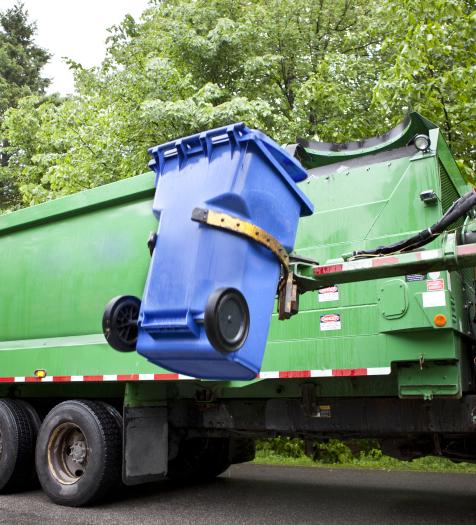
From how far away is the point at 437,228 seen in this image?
3338 millimetres

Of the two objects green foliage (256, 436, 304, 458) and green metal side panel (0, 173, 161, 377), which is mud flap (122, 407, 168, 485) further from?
green foliage (256, 436, 304, 458)

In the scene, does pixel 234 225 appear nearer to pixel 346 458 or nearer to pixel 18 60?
pixel 346 458

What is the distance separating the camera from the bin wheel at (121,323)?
10.5 ft

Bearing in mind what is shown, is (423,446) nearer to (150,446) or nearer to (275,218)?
(150,446)

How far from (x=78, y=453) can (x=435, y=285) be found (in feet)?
10.9

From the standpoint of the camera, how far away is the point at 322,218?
16.0 ft

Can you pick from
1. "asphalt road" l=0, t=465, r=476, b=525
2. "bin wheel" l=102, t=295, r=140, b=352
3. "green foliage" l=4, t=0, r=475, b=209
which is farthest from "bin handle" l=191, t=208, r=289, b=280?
"green foliage" l=4, t=0, r=475, b=209

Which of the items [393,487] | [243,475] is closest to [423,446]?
[393,487]

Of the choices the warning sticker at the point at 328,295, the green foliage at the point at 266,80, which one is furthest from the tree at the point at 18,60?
the warning sticker at the point at 328,295

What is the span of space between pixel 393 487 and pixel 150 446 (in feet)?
8.21

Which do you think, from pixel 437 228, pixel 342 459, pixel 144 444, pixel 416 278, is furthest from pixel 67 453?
pixel 437 228

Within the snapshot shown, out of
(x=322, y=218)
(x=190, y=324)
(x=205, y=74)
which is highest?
(x=205, y=74)

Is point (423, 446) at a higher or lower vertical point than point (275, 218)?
lower

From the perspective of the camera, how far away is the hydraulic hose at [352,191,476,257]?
323cm
